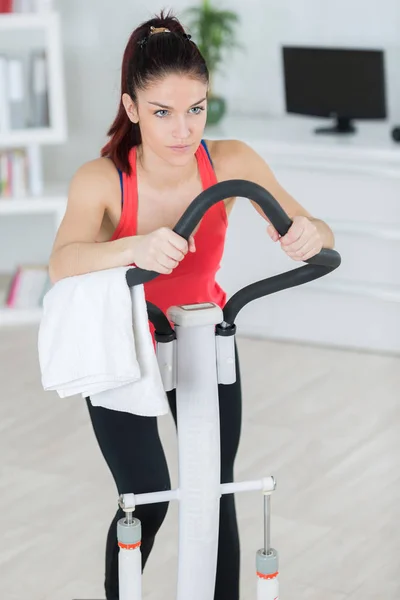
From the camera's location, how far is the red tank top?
78.5 inches

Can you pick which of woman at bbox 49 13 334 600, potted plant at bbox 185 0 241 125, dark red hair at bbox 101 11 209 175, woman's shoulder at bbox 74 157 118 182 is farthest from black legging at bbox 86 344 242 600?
potted plant at bbox 185 0 241 125

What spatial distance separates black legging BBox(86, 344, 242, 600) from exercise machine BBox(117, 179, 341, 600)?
7.3 inches

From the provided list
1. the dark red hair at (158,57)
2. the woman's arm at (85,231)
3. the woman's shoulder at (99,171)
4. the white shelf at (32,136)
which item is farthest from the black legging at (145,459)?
the white shelf at (32,136)

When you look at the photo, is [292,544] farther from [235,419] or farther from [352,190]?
[352,190]

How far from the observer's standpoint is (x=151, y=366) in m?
1.74

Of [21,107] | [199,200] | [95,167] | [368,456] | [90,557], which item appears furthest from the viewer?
[21,107]

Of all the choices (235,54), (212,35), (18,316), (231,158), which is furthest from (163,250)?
(235,54)

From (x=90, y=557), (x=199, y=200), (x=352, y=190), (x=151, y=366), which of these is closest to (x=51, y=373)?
(x=151, y=366)

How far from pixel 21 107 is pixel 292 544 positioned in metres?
2.50

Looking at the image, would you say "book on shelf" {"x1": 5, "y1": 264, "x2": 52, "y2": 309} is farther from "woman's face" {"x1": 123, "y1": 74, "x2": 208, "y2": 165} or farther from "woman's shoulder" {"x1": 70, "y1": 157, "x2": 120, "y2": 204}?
"woman's face" {"x1": 123, "y1": 74, "x2": 208, "y2": 165}

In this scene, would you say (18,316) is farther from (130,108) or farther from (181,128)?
(181,128)

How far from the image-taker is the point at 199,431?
5.96ft

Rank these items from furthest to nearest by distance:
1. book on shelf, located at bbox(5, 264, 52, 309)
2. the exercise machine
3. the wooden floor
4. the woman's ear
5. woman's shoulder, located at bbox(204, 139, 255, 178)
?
book on shelf, located at bbox(5, 264, 52, 309) < the wooden floor < woman's shoulder, located at bbox(204, 139, 255, 178) < the woman's ear < the exercise machine

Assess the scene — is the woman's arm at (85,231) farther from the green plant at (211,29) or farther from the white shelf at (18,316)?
the green plant at (211,29)
